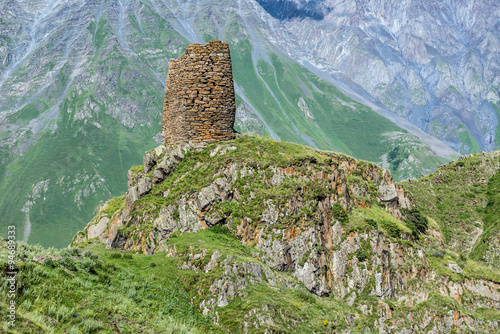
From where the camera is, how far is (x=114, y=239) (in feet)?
70.2

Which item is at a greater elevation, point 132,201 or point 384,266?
point 132,201

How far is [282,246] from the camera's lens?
18.2 meters

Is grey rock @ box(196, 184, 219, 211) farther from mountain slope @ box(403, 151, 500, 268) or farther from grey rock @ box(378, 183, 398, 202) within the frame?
mountain slope @ box(403, 151, 500, 268)

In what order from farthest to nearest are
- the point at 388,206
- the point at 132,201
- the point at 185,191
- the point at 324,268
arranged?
1. the point at 388,206
2. the point at 132,201
3. the point at 185,191
4. the point at 324,268

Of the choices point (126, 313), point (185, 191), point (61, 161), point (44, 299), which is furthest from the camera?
point (61, 161)

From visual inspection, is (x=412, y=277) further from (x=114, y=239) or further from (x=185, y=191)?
(x=114, y=239)

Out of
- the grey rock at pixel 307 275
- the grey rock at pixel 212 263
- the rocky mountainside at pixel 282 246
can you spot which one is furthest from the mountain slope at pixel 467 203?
the grey rock at pixel 212 263

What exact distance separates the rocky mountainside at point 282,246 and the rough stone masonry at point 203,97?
935 mm

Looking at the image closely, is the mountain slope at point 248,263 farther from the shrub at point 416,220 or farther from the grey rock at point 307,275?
the shrub at point 416,220

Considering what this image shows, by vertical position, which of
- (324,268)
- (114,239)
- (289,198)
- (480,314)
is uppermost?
(114,239)

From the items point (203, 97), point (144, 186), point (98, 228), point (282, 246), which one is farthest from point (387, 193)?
point (98, 228)

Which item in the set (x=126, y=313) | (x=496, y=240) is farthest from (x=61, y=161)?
(x=126, y=313)

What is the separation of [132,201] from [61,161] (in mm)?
194771

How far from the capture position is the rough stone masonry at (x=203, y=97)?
76.0 ft
